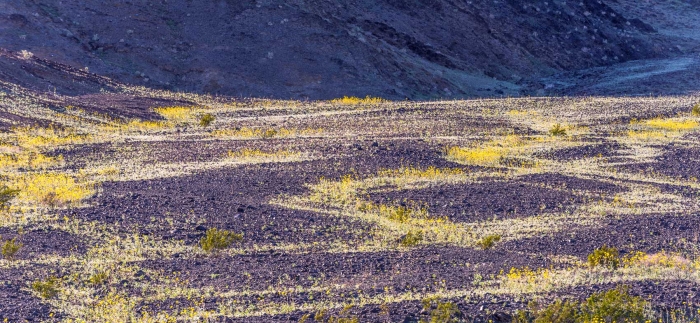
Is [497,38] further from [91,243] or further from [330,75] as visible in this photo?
[91,243]

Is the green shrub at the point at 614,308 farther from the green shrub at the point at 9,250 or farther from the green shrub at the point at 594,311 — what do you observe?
the green shrub at the point at 9,250

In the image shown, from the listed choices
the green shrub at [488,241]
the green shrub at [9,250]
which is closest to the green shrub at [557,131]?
the green shrub at [488,241]

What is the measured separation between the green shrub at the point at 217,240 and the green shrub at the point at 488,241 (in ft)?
11.2

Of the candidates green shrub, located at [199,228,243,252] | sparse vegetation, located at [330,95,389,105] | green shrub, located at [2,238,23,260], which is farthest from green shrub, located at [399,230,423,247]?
sparse vegetation, located at [330,95,389,105]

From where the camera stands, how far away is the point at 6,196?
617 inches

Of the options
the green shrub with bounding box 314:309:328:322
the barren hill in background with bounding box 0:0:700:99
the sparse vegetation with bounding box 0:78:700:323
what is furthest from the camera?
the barren hill in background with bounding box 0:0:700:99

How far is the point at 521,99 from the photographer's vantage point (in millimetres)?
37406

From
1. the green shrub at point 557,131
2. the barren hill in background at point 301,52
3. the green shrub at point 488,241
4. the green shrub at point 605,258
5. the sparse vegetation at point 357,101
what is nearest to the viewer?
the green shrub at point 605,258

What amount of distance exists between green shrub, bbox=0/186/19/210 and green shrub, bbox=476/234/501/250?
309 inches

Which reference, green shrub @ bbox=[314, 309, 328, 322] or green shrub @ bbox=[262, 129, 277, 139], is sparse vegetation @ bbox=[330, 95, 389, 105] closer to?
green shrub @ bbox=[262, 129, 277, 139]

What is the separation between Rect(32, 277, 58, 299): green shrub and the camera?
32.6ft

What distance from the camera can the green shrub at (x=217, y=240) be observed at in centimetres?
1239

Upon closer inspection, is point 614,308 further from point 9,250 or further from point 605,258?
point 9,250

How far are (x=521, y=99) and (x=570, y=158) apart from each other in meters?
15.5
